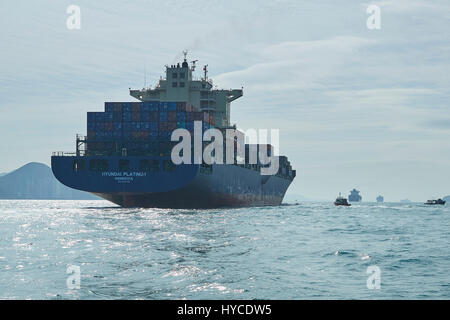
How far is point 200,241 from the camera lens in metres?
27.2

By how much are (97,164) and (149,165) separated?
6.83 meters

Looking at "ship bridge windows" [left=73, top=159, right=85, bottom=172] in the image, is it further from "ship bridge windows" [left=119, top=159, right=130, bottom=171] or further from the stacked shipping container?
"ship bridge windows" [left=119, top=159, right=130, bottom=171]

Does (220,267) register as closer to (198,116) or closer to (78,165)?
(198,116)

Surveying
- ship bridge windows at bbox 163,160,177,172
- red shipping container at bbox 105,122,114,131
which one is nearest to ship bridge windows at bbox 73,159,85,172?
red shipping container at bbox 105,122,114,131

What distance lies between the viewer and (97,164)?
227ft

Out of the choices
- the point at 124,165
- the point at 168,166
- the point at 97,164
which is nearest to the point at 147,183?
the point at 168,166

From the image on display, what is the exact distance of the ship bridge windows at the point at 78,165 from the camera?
227 ft

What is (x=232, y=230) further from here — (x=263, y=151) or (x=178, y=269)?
(x=263, y=151)

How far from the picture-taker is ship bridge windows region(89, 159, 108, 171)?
226 ft

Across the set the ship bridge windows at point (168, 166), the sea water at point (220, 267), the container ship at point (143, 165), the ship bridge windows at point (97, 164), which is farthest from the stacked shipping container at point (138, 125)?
the sea water at point (220, 267)

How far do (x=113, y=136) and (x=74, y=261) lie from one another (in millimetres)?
52819

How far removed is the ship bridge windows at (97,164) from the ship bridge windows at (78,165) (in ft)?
3.28

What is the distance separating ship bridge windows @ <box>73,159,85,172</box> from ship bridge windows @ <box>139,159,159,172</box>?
25.1 ft
